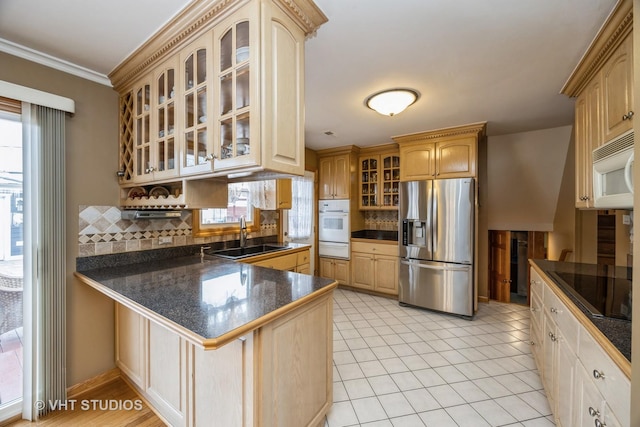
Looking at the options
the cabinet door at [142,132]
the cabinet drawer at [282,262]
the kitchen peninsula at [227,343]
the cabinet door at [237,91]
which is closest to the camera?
the kitchen peninsula at [227,343]

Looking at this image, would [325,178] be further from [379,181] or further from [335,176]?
[379,181]

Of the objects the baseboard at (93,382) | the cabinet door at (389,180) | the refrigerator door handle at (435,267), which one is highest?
the cabinet door at (389,180)

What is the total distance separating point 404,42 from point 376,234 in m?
3.36

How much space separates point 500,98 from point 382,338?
2607mm

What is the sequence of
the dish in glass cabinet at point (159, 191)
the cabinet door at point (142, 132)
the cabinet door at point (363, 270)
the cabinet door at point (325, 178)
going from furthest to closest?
1. the cabinet door at point (325, 178)
2. the cabinet door at point (363, 270)
3. the dish in glass cabinet at point (159, 191)
4. the cabinet door at point (142, 132)

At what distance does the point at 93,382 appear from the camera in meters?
1.96

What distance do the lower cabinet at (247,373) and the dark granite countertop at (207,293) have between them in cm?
9

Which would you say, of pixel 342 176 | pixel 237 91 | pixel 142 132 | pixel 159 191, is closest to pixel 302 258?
pixel 342 176

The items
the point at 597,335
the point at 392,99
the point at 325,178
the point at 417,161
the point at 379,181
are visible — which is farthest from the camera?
the point at 325,178

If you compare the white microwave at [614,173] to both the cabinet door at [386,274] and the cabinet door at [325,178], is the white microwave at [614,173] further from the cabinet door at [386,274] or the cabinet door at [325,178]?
the cabinet door at [325,178]

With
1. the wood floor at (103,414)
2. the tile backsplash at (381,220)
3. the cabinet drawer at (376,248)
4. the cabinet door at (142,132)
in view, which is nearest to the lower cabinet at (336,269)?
the cabinet drawer at (376,248)

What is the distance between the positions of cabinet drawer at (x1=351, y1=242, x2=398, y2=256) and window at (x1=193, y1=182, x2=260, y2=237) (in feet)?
5.53

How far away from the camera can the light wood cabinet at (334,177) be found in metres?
4.32

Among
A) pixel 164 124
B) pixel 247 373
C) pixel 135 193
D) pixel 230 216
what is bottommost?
pixel 247 373
